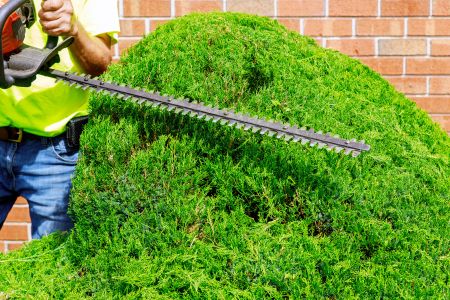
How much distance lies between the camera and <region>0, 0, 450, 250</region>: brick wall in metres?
3.41

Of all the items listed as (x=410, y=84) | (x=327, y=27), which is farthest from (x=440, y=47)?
(x=327, y=27)

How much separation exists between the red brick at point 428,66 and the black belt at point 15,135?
2.14 m

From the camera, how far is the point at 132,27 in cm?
345

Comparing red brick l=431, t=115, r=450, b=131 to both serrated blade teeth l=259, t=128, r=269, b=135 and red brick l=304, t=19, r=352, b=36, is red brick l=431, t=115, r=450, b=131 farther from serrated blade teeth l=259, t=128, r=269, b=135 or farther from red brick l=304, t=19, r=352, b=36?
serrated blade teeth l=259, t=128, r=269, b=135

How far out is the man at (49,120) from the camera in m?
2.20

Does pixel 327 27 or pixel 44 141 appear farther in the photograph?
pixel 327 27

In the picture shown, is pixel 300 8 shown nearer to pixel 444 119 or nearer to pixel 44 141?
pixel 444 119

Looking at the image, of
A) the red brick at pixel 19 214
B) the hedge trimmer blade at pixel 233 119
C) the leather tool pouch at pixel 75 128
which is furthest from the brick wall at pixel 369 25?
the hedge trimmer blade at pixel 233 119

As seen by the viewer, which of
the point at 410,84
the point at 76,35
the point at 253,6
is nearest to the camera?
the point at 76,35

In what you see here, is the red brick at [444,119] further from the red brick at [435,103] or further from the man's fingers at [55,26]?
the man's fingers at [55,26]

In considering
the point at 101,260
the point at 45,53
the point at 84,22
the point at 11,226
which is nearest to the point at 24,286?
the point at 101,260

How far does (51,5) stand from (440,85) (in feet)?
7.92

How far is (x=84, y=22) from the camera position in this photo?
222cm

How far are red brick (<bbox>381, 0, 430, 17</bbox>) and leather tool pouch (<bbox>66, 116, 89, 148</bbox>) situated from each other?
199 centimetres
